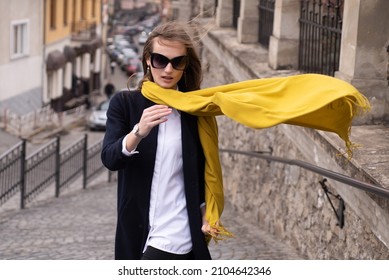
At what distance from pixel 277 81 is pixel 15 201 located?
439 inches

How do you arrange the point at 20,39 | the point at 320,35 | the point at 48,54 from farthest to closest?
1. the point at 48,54
2. the point at 20,39
3. the point at 320,35

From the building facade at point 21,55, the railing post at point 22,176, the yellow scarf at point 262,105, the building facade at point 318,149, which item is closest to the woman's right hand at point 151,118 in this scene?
the yellow scarf at point 262,105

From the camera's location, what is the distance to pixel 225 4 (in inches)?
690

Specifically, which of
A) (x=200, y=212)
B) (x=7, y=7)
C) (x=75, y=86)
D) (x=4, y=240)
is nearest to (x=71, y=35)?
(x=75, y=86)

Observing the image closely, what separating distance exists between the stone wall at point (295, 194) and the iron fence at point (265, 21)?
1.57 ft

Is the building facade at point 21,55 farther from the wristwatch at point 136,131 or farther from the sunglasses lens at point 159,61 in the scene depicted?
the wristwatch at point 136,131

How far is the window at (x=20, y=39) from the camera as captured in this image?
31562 mm

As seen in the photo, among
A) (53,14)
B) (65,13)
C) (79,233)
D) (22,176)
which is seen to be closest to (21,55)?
(53,14)

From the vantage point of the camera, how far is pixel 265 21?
44.4ft

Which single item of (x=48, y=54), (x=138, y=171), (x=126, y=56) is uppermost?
(x=138, y=171)

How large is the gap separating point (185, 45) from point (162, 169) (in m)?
0.55

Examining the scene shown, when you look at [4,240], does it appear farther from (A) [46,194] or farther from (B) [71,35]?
(B) [71,35]

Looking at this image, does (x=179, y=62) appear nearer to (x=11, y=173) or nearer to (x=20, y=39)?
(x=11, y=173)

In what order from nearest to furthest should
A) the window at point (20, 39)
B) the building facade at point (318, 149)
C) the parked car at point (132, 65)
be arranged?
the building facade at point (318, 149) → the window at point (20, 39) → the parked car at point (132, 65)
